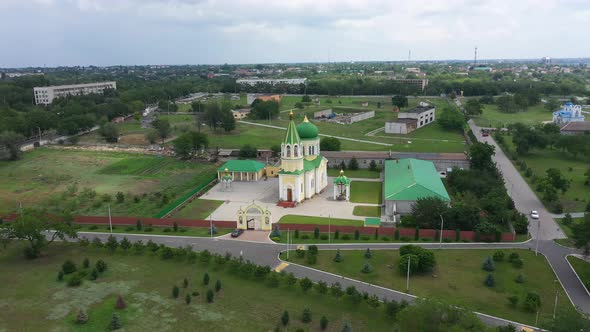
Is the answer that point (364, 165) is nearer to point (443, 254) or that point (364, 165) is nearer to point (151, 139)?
point (443, 254)

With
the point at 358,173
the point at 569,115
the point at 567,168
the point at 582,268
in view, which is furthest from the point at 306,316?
the point at 569,115

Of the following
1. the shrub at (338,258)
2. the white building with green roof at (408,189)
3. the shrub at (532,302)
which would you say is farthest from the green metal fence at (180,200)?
the shrub at (532,302)

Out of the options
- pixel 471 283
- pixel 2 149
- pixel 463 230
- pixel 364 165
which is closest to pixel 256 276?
pixel 471 283

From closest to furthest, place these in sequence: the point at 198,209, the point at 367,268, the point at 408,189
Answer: the point at 367,268 < the point at 408,189 < the point at 198,209

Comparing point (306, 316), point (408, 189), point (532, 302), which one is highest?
point (408, 189)

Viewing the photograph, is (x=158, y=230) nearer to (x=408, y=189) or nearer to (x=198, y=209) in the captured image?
(x=198, y=209)

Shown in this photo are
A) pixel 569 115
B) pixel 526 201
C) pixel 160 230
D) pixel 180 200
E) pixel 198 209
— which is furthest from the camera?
pixel 569 115

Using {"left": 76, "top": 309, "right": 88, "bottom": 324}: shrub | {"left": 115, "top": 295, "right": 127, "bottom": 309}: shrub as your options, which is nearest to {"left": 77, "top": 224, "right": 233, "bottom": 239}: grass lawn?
{"left": 115, "top": 295, "right": 127, "bottom": 309}: shrub

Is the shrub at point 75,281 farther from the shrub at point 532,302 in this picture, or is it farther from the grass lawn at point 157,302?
the shrub at point 532,302
